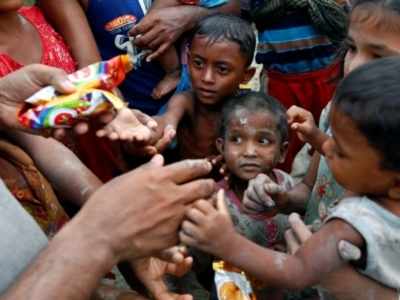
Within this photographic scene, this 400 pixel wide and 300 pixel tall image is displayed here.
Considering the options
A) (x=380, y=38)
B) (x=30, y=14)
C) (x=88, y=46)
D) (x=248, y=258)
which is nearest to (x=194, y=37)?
(x=88, y=46)

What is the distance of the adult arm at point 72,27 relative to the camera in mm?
2918

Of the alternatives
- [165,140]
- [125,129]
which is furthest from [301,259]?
[165,140]

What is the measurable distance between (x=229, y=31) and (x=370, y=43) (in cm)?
71

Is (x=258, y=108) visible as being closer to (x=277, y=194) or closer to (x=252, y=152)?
(x=252, y=152)

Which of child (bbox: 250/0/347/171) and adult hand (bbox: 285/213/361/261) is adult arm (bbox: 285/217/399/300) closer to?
adult hand (bbox: 285/213/361/261)

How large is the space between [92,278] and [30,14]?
61.9 inches

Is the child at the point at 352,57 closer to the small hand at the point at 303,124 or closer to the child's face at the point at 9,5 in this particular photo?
the small hand at the point at 303,124

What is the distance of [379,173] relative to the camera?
1.73 m

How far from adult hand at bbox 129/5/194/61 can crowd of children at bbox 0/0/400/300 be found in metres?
0.01

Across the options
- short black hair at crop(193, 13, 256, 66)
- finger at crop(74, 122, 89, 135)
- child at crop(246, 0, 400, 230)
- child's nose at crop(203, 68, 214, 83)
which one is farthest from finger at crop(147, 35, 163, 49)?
finger at crop(74, 122, 89, 135)

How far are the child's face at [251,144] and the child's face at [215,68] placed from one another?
0.29m

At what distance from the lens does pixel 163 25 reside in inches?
118

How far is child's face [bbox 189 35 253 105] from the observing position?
2.84 m

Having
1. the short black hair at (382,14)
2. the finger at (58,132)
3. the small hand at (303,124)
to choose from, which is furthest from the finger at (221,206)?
the short black hair at (382,14)
